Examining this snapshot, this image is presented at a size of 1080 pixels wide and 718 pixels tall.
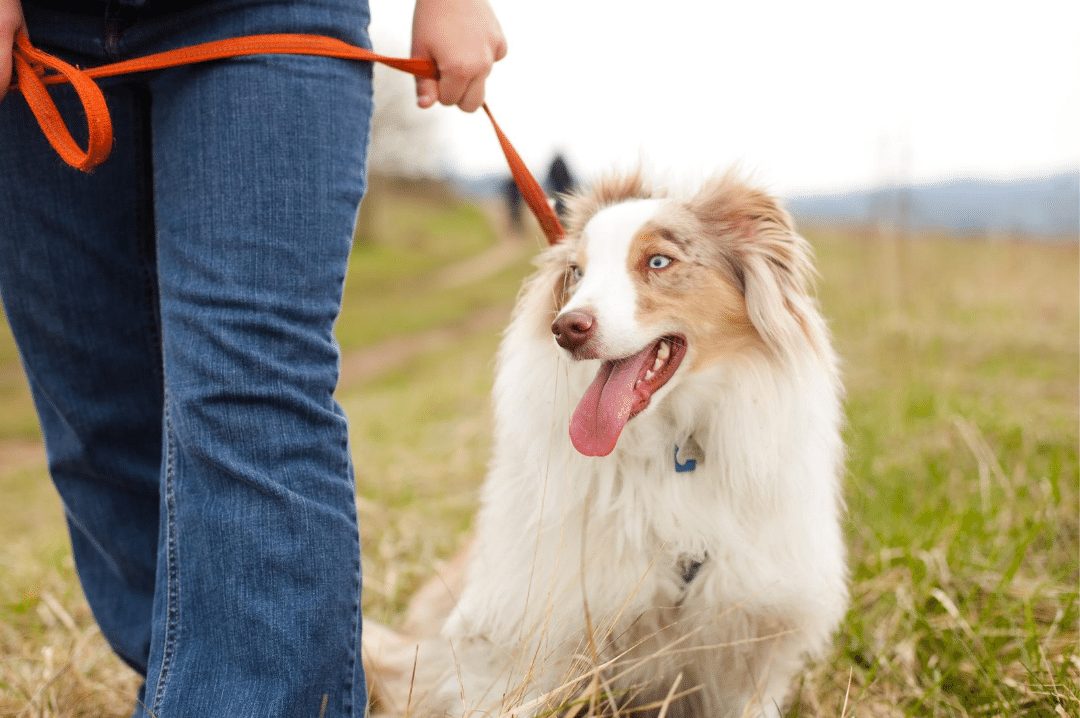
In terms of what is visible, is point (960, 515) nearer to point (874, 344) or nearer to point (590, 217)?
point (590, 217)

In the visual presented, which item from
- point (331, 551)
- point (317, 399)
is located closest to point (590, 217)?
point (317, 399)

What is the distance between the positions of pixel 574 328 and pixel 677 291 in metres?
0.40

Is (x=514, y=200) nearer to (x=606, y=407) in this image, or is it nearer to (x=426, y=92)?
(x=426, y=92)

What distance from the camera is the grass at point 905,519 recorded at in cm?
230

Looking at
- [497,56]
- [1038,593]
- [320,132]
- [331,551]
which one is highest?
[497,56]

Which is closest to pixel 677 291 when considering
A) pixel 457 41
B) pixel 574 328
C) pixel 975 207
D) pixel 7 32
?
pixel 574 328

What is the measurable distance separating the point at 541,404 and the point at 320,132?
3.12 feet

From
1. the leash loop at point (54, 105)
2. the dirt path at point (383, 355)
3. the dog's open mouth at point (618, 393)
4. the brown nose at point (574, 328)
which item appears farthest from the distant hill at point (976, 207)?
the dirt path at point (383, 355)

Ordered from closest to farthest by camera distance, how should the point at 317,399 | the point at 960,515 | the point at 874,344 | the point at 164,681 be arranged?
the point at 164,681
the point at 317,399
the point at 960,515
the point at 874,344

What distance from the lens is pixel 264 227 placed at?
1.53 m

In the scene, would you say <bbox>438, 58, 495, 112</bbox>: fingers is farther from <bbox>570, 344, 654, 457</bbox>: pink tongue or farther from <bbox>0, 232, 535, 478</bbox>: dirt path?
<bbox>0, 232, 535, 478</bbox>: dirt path

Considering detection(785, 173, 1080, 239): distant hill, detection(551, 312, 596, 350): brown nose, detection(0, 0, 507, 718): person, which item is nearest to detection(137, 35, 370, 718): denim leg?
detection(0, 0, 507, 718): person

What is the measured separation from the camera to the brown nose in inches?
76.0

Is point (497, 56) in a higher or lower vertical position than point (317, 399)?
higher
